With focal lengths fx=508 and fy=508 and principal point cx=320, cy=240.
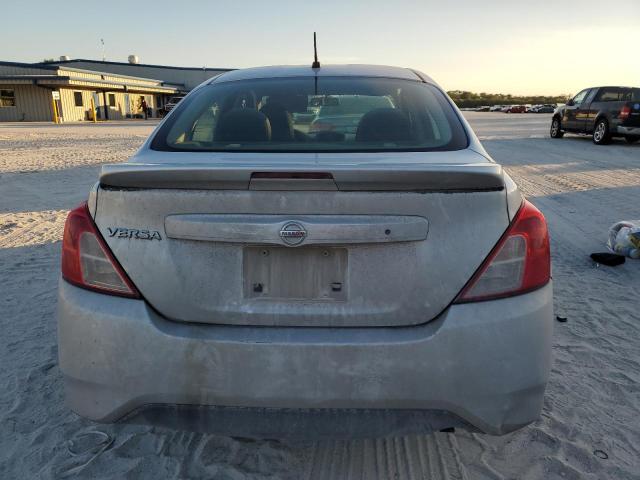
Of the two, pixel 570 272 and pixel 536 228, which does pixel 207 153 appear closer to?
pixel 536 228

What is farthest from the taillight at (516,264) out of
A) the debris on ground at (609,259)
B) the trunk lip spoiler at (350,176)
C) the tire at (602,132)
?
the tire at (602,132)

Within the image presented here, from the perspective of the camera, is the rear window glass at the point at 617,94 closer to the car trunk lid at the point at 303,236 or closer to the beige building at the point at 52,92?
the car trunk lid at the point at 303,236

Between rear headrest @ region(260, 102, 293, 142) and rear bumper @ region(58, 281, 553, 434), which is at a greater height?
rear headrest @ region(260, 102, 293, 142)

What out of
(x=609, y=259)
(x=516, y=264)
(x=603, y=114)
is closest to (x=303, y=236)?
(x=516, y=264)

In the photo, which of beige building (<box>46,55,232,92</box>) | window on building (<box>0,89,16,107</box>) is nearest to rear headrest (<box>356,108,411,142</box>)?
window on building (<box>0,89,16,107</box>)

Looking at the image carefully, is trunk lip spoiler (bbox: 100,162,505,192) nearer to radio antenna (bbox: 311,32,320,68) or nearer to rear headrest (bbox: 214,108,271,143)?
rear headrest (bbox: 214,108,271,143)

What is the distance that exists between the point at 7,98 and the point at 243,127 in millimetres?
42214

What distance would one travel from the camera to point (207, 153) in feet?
6.56

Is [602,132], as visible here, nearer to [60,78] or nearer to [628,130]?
[628,130]

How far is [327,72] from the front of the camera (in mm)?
2943

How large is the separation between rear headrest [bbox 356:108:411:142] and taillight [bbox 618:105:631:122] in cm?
1523

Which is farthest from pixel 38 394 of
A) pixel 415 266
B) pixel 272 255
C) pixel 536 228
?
Answer: pixel 536 228

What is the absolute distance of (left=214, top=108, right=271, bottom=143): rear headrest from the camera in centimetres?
233

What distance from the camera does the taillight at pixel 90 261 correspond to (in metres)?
1.75
